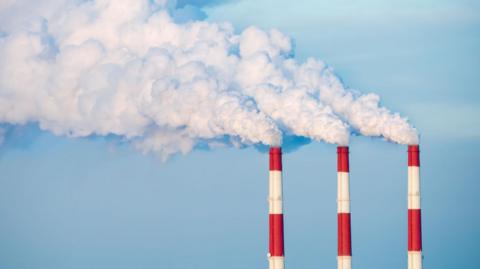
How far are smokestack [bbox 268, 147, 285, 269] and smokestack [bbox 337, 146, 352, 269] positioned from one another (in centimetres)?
173

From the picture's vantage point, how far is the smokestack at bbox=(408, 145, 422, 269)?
37.3 m

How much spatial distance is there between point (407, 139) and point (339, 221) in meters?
2.74

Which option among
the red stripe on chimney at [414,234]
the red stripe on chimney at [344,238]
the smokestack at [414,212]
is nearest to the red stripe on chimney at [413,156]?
the smokestack at [414,212]

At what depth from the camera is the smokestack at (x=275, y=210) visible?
35.5 m

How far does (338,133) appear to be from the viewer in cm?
3653

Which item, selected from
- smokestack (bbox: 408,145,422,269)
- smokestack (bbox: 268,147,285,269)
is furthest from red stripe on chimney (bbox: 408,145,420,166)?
smokestack (bbox: 268,147,285,269)

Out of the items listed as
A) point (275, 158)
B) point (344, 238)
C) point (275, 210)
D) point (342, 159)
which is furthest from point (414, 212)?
point (275, 158)

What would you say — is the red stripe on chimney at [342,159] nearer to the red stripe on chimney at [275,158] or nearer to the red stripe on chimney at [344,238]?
the red stripe on chimney at [344,238]

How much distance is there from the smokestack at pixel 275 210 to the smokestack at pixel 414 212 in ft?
11.7

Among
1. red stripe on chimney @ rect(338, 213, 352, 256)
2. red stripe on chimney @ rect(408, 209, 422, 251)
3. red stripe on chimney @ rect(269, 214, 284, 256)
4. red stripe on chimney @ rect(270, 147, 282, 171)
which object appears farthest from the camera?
red stripe on chimney @ rect(408, 209, 422, 251)

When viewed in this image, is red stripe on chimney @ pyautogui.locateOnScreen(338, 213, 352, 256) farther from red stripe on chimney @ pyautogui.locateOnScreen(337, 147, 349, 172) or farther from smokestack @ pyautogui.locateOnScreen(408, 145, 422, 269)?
smokestack @ pyautogui.locateOnScreen(408, 145, 422, 269)

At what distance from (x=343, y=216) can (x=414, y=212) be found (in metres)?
1.95

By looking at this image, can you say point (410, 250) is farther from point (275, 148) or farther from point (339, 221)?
point (275, 148)

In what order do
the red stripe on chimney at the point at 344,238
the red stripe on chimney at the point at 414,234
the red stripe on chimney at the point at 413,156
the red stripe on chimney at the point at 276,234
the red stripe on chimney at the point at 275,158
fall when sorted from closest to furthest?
1. the red stripe on chimney at the point at 275,158
2. the red stripe on chimney at the point at 276,234
3. the red stripe on chimney at the point at 344,238
4. the red stripe on chimney at the point at 414,234
5. the red stripe on chimney at the point at 413,156
